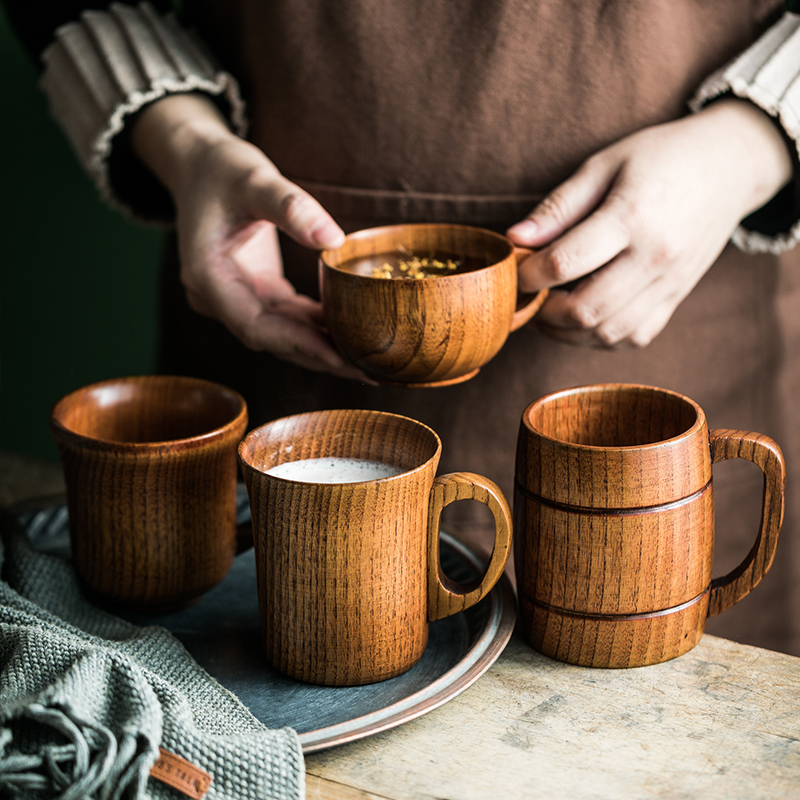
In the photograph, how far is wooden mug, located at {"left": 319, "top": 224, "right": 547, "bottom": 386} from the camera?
664mm

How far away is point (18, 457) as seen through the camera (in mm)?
1222

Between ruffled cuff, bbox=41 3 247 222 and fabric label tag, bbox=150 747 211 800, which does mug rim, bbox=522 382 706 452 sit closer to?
fabric label tag, bbox=150 747 211 800

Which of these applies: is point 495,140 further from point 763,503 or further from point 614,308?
point 763,503

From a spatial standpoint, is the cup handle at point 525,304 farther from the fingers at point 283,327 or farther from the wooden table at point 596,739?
the wooden table at point 596,739

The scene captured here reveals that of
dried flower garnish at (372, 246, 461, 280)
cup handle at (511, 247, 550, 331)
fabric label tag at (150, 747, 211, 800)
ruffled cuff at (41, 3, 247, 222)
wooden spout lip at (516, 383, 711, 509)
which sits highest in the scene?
ruffled cuff at (41, 3, 247, 222)

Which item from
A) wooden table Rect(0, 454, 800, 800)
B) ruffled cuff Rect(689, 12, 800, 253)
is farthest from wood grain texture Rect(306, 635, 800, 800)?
ruffled cuff Rect(689, 12, 800, 253)

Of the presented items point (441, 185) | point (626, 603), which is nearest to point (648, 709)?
point (626, 603)

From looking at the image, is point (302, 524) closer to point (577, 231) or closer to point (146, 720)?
point (146, 720)

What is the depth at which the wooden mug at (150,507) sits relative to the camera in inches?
25.6

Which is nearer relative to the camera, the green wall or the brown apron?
the brown apron

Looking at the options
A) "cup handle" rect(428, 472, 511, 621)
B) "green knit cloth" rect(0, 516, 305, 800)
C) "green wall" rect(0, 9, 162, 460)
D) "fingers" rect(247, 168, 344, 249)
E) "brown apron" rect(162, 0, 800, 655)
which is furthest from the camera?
"green wall" rect(0, 9, 162, 460)

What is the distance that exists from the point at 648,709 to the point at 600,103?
56 centimetres

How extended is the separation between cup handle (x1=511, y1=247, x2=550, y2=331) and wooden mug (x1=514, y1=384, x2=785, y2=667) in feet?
0.37

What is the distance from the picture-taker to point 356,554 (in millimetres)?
568
